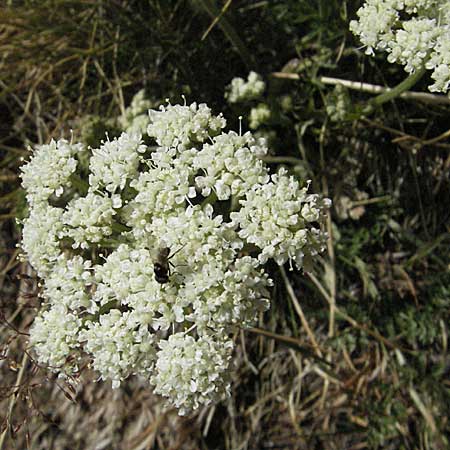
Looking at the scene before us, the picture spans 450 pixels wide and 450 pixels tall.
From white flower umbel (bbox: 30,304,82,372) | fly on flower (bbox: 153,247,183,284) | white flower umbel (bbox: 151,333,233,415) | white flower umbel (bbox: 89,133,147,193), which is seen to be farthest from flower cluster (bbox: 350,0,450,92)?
white flower umbel (bbox: 30,304,82,372)

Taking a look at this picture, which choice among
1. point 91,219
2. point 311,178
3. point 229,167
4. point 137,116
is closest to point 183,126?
point 229,167

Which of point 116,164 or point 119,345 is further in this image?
point 116,164

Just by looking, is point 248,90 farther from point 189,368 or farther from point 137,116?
point 189,368

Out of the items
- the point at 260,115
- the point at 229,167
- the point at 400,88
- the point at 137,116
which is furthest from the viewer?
the point at 137,116

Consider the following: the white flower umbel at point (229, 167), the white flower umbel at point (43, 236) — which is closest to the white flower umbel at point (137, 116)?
the white flower umbel at point (43, 236)

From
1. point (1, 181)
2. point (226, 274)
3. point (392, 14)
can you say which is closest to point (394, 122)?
point (392, 14)

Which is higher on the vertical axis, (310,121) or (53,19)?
(53,19)

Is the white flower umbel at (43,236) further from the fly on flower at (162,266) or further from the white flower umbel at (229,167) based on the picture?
the white flower umbel at (229,167)

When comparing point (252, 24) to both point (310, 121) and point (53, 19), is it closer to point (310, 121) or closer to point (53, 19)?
point (310, 121)
